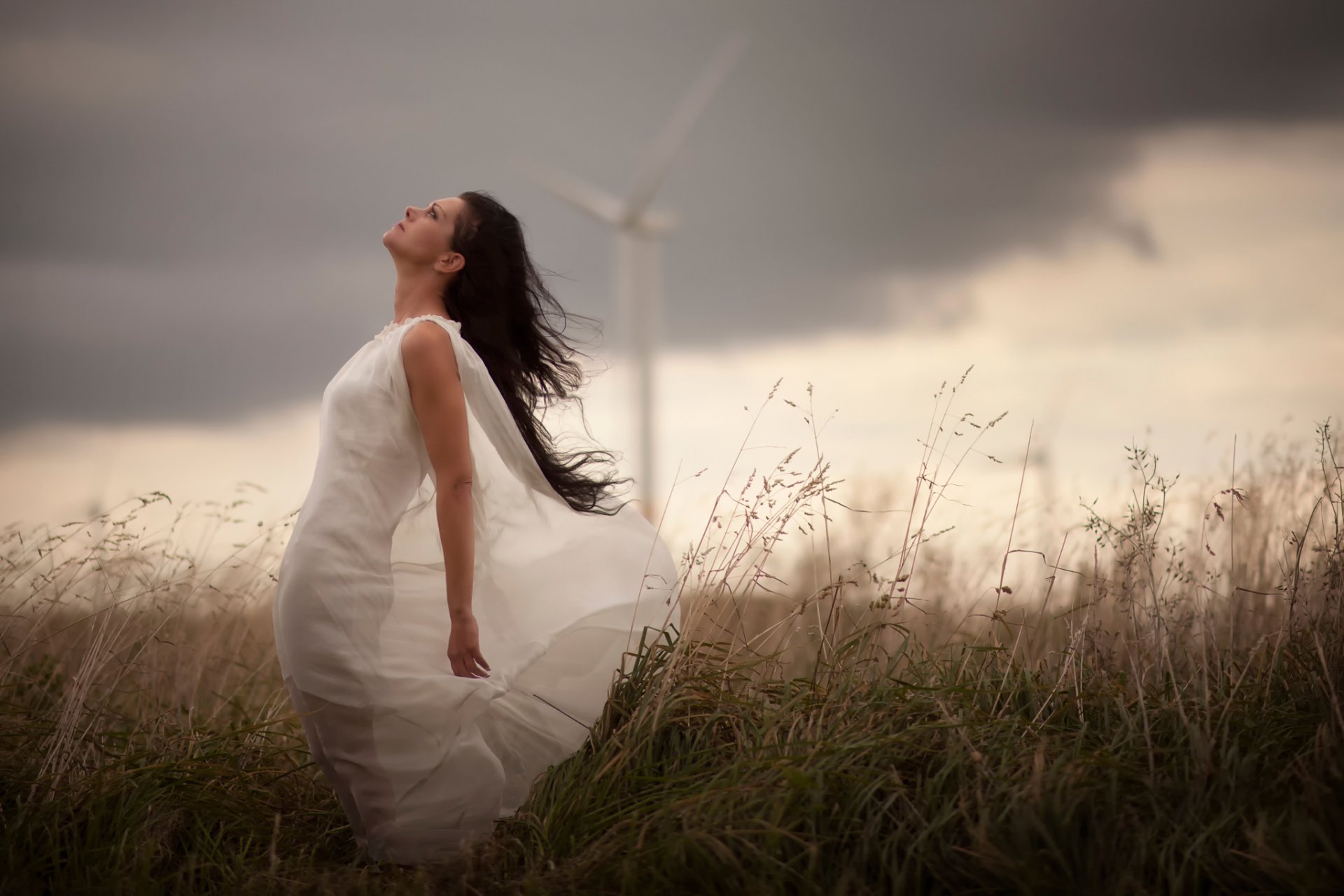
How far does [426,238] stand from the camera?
3.76 metres

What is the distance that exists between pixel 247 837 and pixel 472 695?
1104mm

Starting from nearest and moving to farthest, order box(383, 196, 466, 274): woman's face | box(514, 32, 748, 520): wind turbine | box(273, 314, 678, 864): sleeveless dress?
box(273, 314, 678, 864): sleeveless dress < box(383, 196, 466, 274): woman's face < box(514, 32, 748, 520): wind turbine

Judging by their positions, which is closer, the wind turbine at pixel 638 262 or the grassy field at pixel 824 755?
the grassy field at pixel 824 755

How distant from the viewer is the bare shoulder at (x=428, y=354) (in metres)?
3.39

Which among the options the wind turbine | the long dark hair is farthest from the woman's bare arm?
the wind turbine

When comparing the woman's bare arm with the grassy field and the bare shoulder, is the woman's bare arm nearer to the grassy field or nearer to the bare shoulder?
the bare shoulder

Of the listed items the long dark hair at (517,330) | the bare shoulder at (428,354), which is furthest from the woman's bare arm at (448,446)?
the long dark hair at (517,330)

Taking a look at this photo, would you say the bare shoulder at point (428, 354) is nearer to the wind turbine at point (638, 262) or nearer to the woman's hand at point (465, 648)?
the woman's hand at point (465, 648)

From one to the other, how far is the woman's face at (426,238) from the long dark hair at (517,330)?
4 cm

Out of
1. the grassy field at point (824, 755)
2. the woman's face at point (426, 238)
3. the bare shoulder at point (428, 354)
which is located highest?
the woman's face at point (426, 238)

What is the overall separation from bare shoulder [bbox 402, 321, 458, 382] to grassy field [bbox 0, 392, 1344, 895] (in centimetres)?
124

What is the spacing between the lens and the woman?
334 centimetres

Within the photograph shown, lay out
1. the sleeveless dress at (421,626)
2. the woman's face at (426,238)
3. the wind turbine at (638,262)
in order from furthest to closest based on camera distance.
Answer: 1. the wind turbine at (638,262)
2. the woman's face at (426,238)
3. the sleeveless dress at (421,626)

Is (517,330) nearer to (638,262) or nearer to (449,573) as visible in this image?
(449,573)
